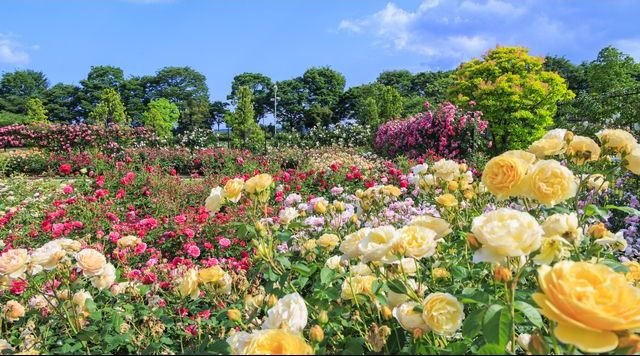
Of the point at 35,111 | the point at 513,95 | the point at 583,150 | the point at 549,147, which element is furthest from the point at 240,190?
the point at 35,111

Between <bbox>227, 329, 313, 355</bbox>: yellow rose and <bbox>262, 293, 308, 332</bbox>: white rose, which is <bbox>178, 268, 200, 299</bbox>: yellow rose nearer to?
<bbox>262, 293, 308, 332</bbox>: white rose

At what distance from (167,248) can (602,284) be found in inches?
171

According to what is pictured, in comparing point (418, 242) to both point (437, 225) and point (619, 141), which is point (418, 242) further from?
point (619, 141)

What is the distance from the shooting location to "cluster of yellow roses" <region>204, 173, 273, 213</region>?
1812 millimetres

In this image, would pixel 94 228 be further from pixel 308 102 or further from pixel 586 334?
pixel 308 102

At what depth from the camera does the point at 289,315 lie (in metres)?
1.10

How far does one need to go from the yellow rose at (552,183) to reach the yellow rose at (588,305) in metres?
0.50

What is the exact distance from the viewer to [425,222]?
138cm

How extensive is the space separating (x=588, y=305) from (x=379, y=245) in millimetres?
541

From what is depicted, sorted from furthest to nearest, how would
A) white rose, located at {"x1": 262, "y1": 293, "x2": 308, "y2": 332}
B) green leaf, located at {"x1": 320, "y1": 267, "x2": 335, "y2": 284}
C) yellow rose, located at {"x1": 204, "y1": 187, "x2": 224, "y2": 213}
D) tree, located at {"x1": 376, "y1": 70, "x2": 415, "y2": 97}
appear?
tree, located at {"x1": 376, "y1": 70, "x2": 415, "y2": 97} → yellow rose, located at {"x1": 204, "y1": 187, "x2": 224, "y2": 213} → green leaf, located at {"x1": 320, "y1": 267, "x2": 335, "y2": 284} → white rose, located at {"x1": 262, "y1": 293, "x2": 308, "y2": 332}

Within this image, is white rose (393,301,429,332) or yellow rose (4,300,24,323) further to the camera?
yellow rose (4,300,24,323)

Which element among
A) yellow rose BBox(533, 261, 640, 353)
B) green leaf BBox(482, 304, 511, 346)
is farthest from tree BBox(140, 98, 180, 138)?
yellow rose BBox(533, 261, 640, 353)

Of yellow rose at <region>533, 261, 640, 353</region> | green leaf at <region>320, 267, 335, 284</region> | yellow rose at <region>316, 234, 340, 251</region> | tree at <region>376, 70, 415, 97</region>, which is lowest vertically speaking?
green leaf at <region>320, 267, 335, 284</region>

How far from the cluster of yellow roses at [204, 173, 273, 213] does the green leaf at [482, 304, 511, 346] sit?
3.24ft
